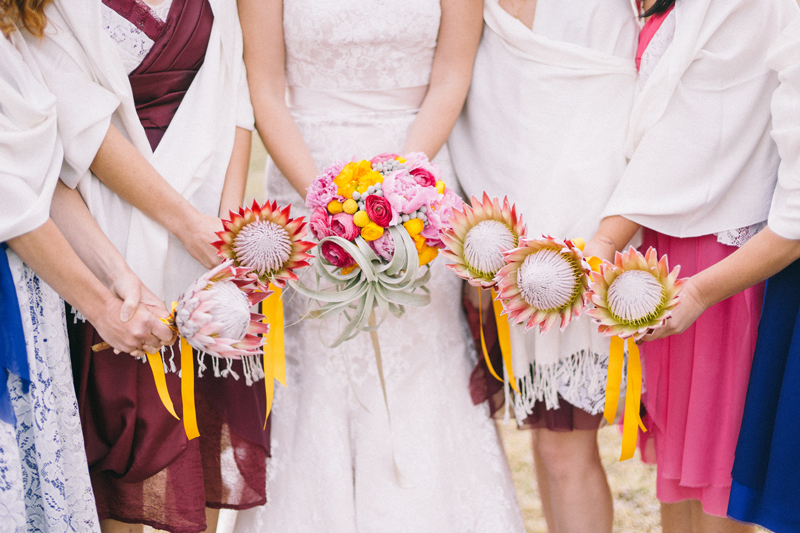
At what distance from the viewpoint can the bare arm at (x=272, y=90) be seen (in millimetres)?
2035

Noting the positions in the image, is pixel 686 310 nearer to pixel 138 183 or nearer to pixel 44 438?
pixel 138 183

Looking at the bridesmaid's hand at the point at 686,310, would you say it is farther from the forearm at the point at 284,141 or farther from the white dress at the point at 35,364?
the white dress at the point at 35,364

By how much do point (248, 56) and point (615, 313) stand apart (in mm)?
1364

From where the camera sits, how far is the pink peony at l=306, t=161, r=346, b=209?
1.76m

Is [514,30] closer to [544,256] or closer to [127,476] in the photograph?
[544,256]

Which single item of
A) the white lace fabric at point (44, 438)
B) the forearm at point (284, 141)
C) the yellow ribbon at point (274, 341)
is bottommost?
the white lace fabric at point (44, 438)

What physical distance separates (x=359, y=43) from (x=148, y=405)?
127 cm

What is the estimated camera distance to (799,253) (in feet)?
5.40

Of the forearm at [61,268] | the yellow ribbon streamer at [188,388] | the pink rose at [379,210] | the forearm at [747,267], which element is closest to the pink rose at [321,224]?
the pink rose at [379,210]

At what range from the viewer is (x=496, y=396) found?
2.22 metres

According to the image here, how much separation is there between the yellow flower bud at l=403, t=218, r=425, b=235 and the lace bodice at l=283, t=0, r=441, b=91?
0.65 meters

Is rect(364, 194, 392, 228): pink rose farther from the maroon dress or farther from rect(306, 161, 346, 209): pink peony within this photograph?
the maroon dress

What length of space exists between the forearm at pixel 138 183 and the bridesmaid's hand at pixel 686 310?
1.30m

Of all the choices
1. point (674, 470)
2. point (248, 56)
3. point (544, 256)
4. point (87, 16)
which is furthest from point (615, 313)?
point (87, 16)
